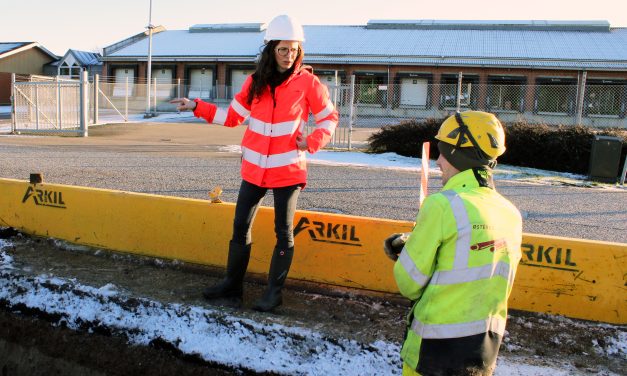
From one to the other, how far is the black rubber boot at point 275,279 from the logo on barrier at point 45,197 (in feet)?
7.63

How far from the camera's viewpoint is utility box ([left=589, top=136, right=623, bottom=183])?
427 inches

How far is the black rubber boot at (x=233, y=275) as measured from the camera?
144 inches

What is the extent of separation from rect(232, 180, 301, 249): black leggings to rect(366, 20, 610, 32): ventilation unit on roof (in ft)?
120

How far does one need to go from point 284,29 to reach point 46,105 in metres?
17.3

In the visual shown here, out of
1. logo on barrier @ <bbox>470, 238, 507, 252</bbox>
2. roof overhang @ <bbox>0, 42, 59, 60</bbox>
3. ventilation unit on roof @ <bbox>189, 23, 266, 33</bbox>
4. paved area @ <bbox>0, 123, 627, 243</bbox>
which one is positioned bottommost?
paved area @ <bbox>0, 123, 627, 243</bbox>

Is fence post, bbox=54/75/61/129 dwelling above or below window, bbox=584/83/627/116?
below

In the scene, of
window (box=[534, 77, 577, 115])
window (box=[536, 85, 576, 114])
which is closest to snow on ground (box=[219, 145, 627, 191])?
window (box=[534, 77, 577, 115])

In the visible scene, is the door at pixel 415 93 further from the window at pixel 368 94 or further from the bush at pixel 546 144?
the bush at pixel 546 144

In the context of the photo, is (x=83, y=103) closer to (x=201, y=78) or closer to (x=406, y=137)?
(x=406, y=137)

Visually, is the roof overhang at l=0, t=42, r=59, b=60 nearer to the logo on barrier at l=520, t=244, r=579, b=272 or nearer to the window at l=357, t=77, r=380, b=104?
the window at l=357, t=77, r=380, b=104

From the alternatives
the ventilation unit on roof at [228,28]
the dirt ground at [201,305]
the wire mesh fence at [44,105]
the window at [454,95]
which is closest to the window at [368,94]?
the window at [454,95]

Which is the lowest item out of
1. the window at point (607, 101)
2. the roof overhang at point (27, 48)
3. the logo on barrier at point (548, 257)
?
the logo on barrier at point (548, 257)

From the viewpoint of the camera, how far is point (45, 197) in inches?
192

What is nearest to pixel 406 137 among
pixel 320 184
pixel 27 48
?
pixel 320 184
